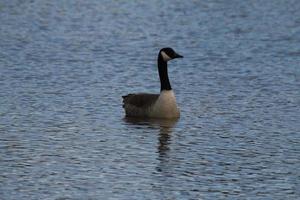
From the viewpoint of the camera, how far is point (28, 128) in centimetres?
1886

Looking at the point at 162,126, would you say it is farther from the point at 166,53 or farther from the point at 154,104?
the point at 166,53

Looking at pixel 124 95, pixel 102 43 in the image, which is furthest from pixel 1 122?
pixel 102 43

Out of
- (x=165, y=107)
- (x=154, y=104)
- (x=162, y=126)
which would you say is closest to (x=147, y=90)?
(x=154, y=104)

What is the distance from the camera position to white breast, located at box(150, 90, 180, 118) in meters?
20.1

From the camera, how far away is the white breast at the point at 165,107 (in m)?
20.1

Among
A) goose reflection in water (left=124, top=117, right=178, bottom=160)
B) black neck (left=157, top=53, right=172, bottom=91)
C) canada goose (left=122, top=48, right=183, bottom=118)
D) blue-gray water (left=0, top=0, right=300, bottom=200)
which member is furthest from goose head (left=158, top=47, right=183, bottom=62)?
goose reflection in water (left=124, top=117, right=178, bottom=160)

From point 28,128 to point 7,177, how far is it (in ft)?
12.6

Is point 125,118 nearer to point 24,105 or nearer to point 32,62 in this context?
point 24,105

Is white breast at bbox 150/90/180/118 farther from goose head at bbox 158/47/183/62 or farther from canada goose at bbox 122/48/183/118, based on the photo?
goose head at bbox 158/47/183/62

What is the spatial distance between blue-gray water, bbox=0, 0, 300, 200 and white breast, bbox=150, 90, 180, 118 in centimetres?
26

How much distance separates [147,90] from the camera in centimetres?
2325

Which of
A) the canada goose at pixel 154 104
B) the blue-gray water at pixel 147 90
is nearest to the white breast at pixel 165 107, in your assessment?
the canada goose at pixel 154 104

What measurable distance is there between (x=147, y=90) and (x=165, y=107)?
3179 mm

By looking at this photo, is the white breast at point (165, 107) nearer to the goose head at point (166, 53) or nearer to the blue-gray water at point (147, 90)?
the blue-gray water at point (147, 90)
